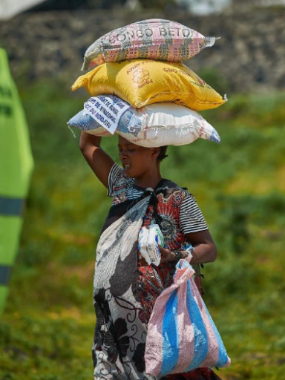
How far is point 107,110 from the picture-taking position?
392 centimetres

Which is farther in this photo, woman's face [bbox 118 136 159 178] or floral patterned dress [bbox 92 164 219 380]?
woman's face [bbox 118 136 159 178]

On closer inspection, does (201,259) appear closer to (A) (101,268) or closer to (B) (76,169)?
(A) (101,268)

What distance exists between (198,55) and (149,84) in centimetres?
1575

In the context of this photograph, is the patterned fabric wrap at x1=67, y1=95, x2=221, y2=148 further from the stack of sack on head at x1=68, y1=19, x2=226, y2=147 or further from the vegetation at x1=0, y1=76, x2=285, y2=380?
the vegetation at x1=0, y1=76, x2=285, y2=380

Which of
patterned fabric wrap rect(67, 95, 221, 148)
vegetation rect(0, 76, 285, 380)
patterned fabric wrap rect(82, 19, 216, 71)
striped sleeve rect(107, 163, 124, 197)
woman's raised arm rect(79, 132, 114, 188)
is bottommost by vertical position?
vegetation rect(0, 76, 285, 380)

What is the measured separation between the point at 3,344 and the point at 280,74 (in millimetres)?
12911

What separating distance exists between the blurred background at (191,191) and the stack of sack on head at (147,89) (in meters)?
2.75

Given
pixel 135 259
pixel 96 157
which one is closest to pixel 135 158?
pixel 96 157

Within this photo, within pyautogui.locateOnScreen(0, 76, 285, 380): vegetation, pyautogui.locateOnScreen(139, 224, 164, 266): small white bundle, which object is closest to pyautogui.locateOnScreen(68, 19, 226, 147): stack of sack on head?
pyautogui.locateOnScreen(139, 224, 164, 266): small white bundle

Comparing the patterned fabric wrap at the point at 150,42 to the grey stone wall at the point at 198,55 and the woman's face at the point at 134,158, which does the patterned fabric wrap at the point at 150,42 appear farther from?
the grey stone wall at the point at 198,55

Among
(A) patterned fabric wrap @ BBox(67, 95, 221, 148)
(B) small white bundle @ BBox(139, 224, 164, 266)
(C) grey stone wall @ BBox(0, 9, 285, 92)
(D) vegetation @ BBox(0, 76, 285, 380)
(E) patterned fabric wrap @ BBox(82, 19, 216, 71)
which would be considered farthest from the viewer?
(C) grey stone wall @ BBox(0, 9, 285, 92)

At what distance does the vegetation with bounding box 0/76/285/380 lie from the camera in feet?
24.1

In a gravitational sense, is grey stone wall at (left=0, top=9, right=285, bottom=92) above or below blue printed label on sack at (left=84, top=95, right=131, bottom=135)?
above

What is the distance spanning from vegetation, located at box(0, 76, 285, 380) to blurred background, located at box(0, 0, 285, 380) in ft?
0.06
